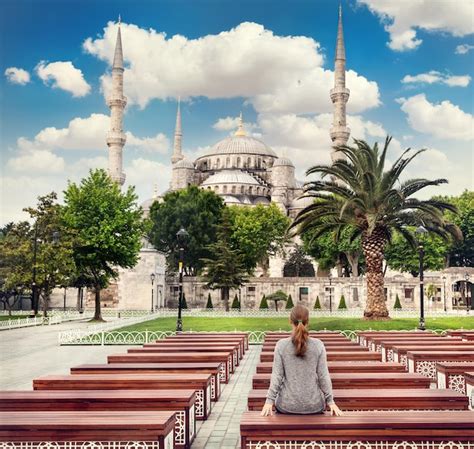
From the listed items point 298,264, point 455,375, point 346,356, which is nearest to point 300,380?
point 455,375

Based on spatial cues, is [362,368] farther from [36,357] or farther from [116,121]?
[116,121]

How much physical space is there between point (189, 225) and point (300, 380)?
189 feet

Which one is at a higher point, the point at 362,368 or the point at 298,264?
the point at 298,264

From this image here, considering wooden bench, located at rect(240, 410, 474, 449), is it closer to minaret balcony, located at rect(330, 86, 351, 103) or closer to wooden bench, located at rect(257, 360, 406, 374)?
wooden bench, located at rect(257, 360, 406, 374)

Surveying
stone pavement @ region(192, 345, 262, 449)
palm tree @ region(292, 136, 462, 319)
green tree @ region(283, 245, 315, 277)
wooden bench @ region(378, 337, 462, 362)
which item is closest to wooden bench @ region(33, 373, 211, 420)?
stone pavement @ region(192, 345, 262, 449)

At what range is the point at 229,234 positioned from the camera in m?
58.3

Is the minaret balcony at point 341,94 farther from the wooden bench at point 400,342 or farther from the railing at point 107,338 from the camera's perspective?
the wooden bench at point 400,342

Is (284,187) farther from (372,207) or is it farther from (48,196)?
(372,207)

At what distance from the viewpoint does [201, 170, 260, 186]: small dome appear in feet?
318

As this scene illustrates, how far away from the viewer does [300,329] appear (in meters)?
5.54

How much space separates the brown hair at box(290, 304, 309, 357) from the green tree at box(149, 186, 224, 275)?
5543 centimetres

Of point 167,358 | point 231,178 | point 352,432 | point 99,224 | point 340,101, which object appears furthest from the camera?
point 231,178

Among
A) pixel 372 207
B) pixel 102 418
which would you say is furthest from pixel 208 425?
pixel 372 207

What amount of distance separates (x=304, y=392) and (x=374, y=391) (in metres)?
2.37
